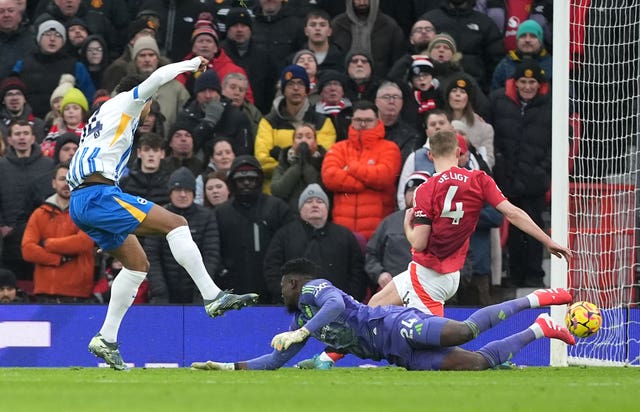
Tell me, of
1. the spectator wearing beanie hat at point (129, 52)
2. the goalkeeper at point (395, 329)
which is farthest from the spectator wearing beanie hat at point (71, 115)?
the goalkeeper at point (395, 329)

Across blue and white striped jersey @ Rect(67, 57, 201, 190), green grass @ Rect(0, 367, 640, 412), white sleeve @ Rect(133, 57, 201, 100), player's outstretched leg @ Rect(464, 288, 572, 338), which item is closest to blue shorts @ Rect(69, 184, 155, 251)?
blue and white striped jersey @ Rect(67, 57, 201, 190)

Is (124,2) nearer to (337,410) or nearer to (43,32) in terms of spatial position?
(43,32)

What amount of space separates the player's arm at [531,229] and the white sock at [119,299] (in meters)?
3.06

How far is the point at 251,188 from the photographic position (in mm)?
15336

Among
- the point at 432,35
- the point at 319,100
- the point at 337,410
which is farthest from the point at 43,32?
the point at 337,410

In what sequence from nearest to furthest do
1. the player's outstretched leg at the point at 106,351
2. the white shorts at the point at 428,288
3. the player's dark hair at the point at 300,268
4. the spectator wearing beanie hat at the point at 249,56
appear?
1. the player's dark hair at the point at 300,268
2. the player's outstretched leg at the point at 106,351
3. the white shorts at the point at 428,288
4. the spectator wearing beanie hat at the point at 249,56

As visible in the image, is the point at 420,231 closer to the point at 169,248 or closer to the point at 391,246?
the point at 391,246

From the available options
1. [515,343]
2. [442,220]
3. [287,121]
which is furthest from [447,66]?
[515,343]

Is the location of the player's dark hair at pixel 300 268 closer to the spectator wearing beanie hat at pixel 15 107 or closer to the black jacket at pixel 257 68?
the spectator wearing beanie hat at pixel 15 107

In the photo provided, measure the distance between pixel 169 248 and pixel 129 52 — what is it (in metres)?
3.42

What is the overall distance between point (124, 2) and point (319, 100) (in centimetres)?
378

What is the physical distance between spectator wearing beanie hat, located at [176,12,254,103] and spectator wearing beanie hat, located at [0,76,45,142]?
185cm

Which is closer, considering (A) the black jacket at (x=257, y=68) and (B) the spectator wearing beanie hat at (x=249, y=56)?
(B) the spectator wearing beanie hat at (x=249, y=56)

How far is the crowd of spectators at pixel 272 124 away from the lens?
15.2 meters
